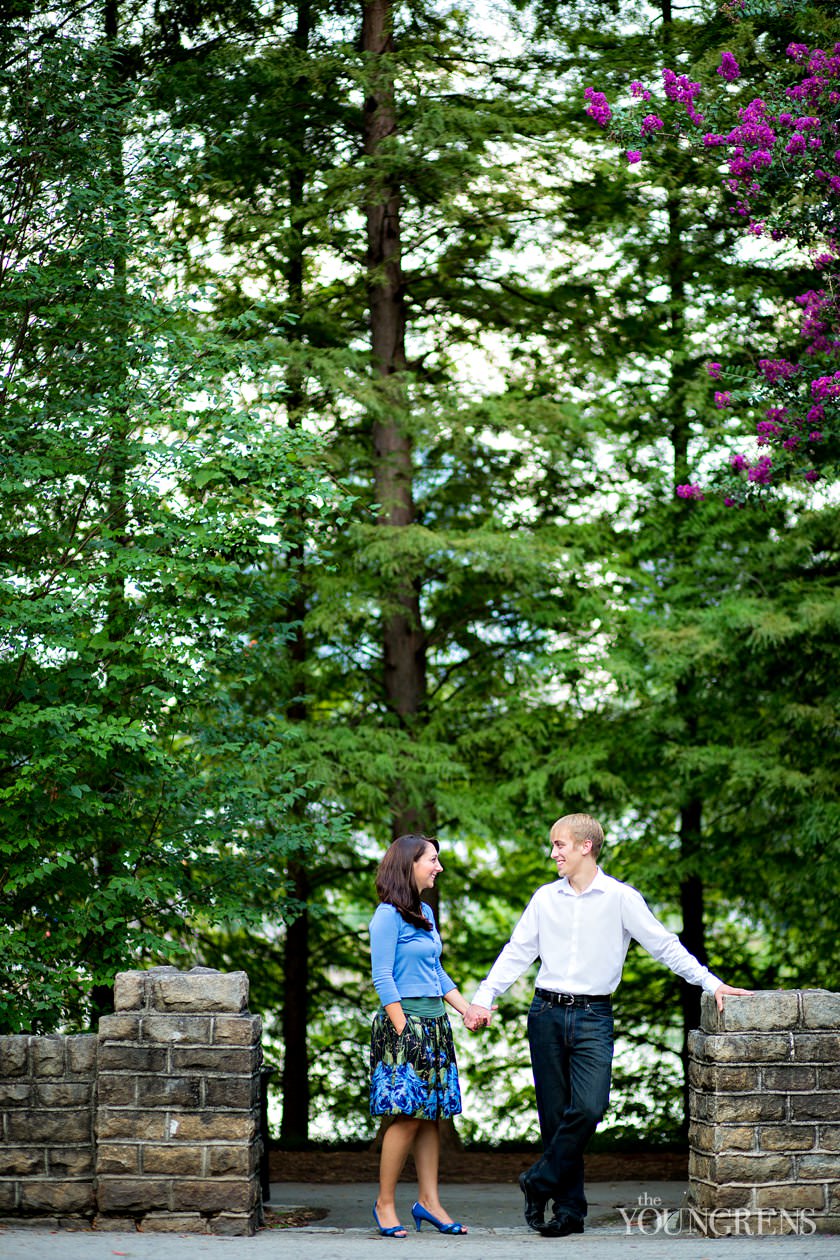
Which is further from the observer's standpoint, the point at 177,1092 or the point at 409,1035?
the point at 409,1035

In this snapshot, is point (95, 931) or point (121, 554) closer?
point (121, 554)

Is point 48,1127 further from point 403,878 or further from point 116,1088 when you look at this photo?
point 403,878

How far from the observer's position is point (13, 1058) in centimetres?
627

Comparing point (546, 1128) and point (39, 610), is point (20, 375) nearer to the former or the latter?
point (39, 610)

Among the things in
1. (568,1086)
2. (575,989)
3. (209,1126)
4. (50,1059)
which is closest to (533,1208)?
(568,1086)

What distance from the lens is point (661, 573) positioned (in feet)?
41.2

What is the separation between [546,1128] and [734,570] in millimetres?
7210

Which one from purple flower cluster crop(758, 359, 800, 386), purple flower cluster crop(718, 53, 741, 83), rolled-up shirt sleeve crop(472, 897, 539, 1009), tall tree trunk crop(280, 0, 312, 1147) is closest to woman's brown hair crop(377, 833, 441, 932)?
rolled-up shirt sleeve crop(472, 897, 539, 1009)

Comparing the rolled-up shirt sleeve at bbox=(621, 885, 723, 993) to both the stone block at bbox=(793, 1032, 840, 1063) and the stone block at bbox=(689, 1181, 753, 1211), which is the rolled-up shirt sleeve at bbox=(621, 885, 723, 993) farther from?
the stone block at bbox=(689, 1181, 753, 1211)

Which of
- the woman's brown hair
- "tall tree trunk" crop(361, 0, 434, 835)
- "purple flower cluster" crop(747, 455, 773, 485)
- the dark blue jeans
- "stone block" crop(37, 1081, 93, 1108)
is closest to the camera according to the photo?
the dark blue jeans

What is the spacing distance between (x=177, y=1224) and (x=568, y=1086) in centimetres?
170

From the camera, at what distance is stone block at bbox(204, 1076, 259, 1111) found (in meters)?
5.86

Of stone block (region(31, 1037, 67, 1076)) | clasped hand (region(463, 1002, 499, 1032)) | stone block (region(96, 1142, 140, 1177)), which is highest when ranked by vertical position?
clasped hand (region(463, 1002, 499, 1032))

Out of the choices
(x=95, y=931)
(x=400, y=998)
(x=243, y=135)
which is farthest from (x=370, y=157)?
(x=400, y=998)
